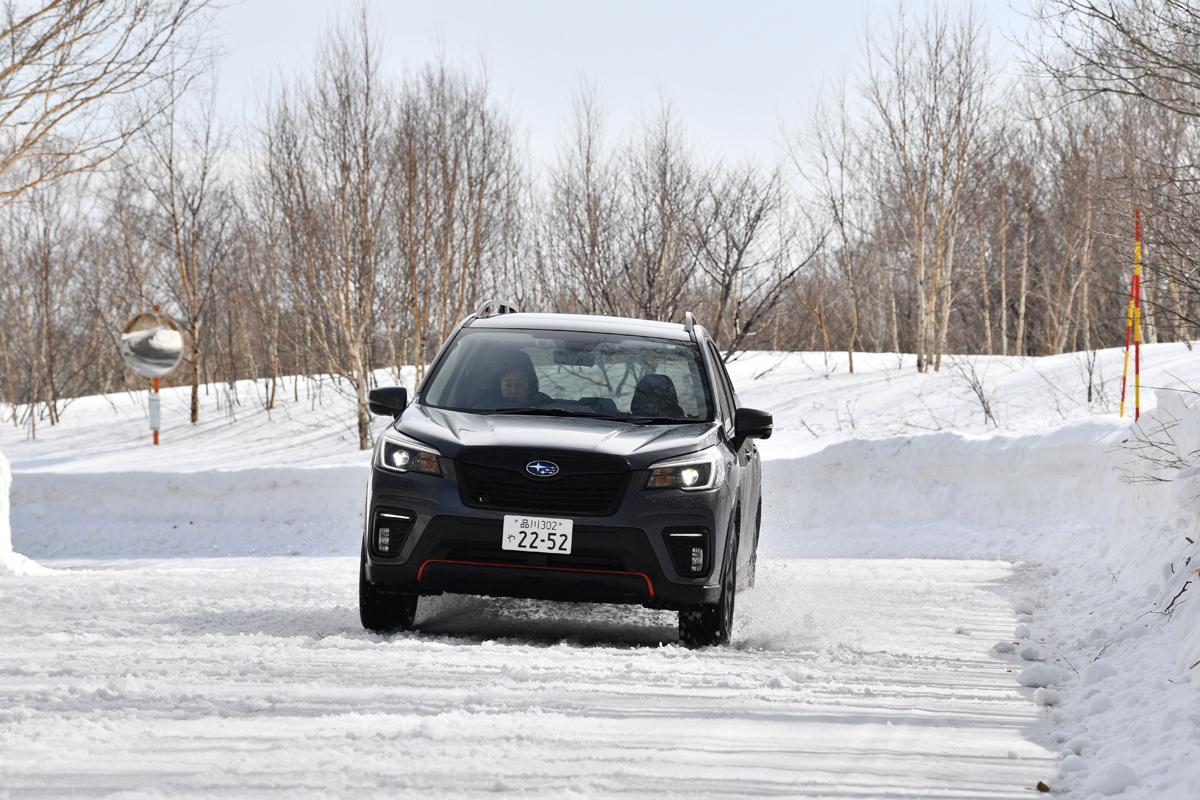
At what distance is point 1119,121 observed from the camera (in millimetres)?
38250

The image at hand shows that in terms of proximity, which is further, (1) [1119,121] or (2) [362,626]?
(1) [1119,121]

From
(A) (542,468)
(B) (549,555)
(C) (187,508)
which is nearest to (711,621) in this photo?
(B) (549,555)

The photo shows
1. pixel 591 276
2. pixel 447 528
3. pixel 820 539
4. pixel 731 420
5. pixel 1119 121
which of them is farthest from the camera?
pixel 1119 121

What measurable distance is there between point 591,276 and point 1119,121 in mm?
17889

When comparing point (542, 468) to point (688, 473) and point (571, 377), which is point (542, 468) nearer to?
point (688, 473)

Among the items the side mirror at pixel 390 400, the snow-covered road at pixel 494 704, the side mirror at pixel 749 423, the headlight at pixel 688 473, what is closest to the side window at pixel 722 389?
the side mirror at pixel 749 423

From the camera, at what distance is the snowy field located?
14.0 ft

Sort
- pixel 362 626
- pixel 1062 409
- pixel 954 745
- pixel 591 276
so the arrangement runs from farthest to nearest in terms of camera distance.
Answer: pixel 591 276 → pixel 1062 409 → pixel 362 626 → pixel 954 745

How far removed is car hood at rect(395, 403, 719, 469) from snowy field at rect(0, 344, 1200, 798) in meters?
0.95

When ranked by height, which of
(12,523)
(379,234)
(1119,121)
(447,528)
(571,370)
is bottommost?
(12,523)

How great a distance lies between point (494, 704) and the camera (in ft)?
16.9

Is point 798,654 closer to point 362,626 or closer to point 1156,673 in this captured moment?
point 1156,673

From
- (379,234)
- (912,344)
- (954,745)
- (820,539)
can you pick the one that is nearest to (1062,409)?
Answer: (820,539)

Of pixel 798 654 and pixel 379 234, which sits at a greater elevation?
pixel 379 234
